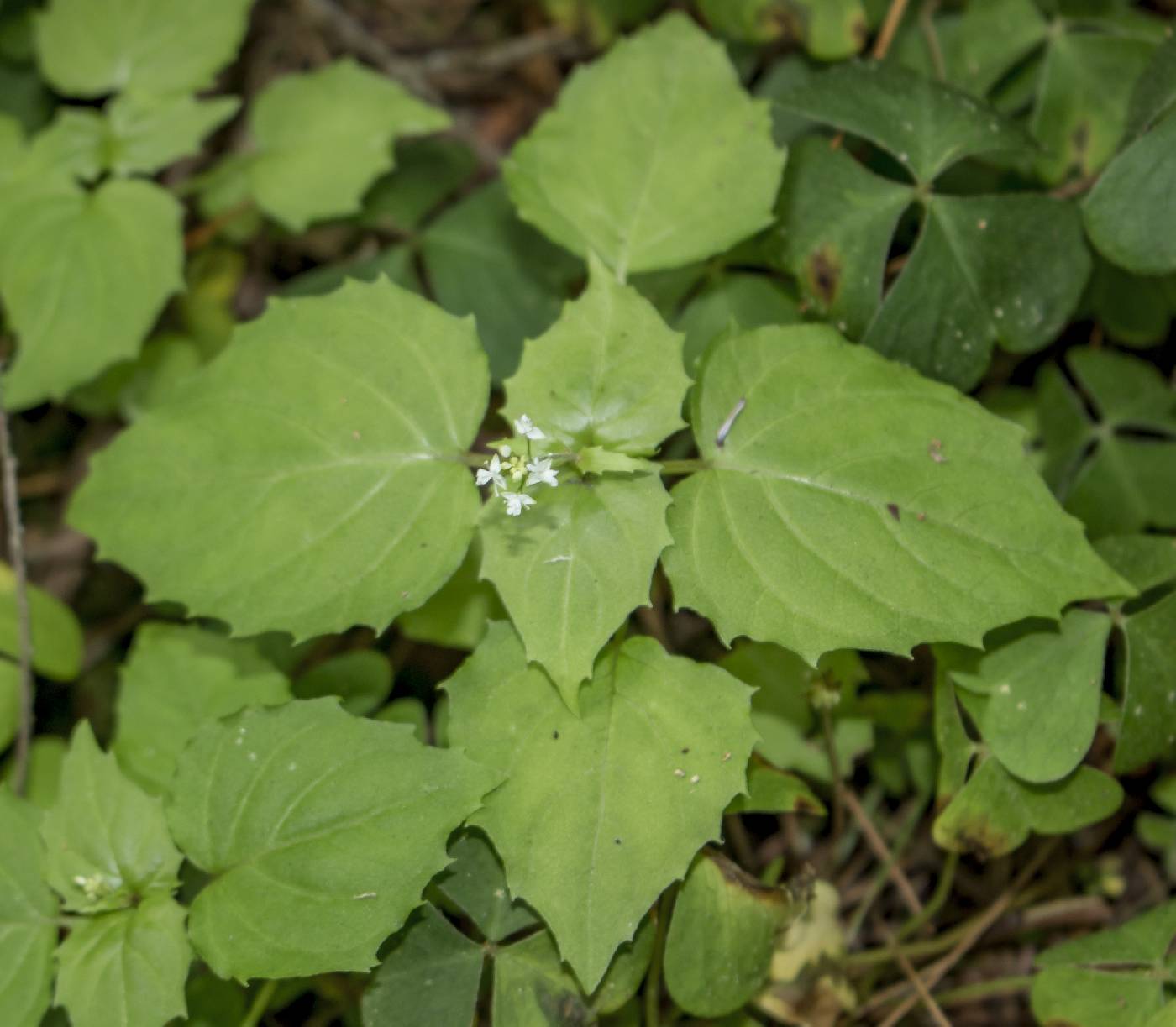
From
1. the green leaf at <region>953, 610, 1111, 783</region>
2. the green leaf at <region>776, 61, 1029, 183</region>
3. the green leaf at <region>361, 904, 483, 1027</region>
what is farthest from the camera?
the green leaf at <region>776, 61, 1029, 183</region>

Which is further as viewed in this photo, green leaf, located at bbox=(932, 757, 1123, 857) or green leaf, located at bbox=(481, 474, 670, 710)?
green leaf, located at bbox=(932, 757, 1123, 857)

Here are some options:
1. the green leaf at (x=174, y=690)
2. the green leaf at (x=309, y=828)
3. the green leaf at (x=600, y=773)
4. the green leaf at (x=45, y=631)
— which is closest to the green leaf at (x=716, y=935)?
the green leaf at (x=600, y=773)

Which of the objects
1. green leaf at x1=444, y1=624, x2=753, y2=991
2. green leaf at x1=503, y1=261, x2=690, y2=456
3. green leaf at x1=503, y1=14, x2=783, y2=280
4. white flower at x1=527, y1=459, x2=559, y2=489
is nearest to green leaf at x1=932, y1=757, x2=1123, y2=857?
green leaf at x1=444, y1=624, x2=753, y2=991

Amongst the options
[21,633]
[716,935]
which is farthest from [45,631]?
[716,935]

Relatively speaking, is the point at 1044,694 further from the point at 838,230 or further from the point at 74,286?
the point at 74,286

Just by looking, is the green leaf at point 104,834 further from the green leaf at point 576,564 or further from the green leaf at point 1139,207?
the green leaf at point 1139,207

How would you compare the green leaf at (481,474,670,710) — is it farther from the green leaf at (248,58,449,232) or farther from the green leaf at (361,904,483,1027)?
the green leaf at (248,58,449,232)
